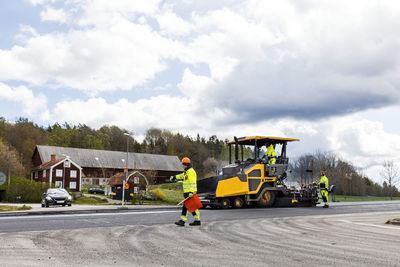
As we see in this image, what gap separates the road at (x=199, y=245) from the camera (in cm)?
659

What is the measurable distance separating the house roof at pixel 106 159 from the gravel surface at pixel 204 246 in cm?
7161

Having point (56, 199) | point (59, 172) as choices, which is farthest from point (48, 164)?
point (56, 199)

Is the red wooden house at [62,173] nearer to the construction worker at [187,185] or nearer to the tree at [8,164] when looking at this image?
the tree at [8,164]

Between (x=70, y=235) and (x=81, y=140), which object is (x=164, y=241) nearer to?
(x=70, y=235)

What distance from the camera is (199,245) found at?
8.00 meters

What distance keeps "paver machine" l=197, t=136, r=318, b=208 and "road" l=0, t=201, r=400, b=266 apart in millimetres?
6106

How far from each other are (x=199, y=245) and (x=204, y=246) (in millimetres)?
151

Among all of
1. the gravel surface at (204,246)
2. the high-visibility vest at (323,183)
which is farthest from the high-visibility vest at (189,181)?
the high-visibility vest at (323,183)

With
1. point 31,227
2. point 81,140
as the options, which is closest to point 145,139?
point 81,140

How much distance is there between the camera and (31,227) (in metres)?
10.9

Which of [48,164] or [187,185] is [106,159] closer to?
[48,164]

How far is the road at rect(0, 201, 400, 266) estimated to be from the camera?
6586 mm

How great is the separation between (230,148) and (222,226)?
8784 mm

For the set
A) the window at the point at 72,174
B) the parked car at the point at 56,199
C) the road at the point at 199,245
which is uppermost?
the window at the point at 72,174
